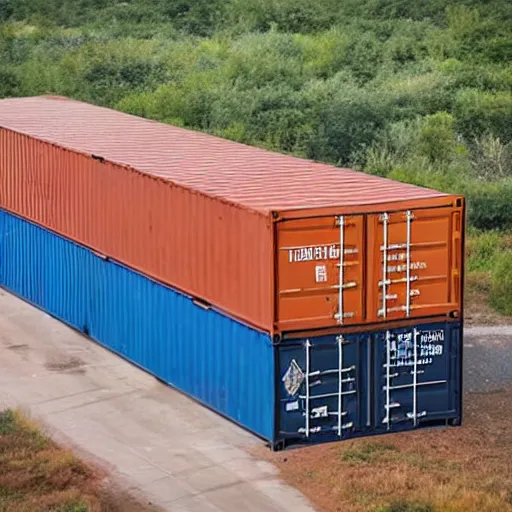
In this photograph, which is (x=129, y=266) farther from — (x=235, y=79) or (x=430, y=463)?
(x=235, y=79)

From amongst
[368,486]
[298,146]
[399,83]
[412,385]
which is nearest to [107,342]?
[412,385]

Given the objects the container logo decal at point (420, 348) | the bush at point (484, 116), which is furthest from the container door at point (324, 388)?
the bush at point (484, 116)

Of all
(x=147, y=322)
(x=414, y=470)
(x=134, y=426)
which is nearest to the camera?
(x=414, y=470)

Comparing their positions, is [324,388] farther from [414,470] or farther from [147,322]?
[147,322]

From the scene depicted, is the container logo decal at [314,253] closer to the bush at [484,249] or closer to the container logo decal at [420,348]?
the container logo decal at [420,348]

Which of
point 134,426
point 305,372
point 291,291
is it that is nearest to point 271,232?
point 291,291

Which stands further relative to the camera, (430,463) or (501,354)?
(501,354)
